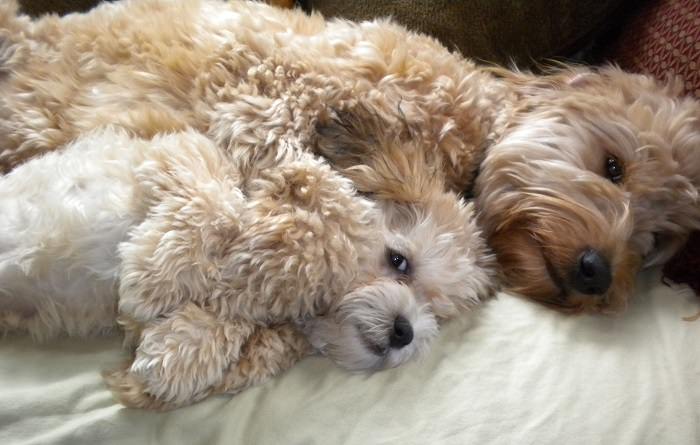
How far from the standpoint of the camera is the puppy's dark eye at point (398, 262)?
4.43 feet

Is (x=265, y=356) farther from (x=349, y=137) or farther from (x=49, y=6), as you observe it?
(x=49, y=6)

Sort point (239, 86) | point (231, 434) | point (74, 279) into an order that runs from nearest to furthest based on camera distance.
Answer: point (231, 434) → point (74, 279) → point (239, 86)

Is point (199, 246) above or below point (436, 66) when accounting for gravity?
below

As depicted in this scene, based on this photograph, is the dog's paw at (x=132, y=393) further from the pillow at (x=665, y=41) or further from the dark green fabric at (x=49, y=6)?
the pillow at (x=665, y=41)

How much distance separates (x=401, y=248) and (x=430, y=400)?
0.32 meters

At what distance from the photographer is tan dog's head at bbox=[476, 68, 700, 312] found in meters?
1.43

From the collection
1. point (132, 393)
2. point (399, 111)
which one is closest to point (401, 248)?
point (399, 111)

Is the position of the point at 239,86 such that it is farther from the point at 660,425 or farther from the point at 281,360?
the point at 660,425

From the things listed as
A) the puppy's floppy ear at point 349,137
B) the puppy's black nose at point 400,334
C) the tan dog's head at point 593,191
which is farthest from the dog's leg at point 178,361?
the tan dog's head at point 593,191

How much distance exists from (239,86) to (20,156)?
54 centimetres

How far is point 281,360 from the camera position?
1.24m

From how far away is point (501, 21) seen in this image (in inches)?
72.1

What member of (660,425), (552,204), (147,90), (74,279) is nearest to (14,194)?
(74,279)

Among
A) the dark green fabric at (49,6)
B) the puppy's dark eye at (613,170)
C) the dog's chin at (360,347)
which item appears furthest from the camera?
the dark green fabric at (49,6)
